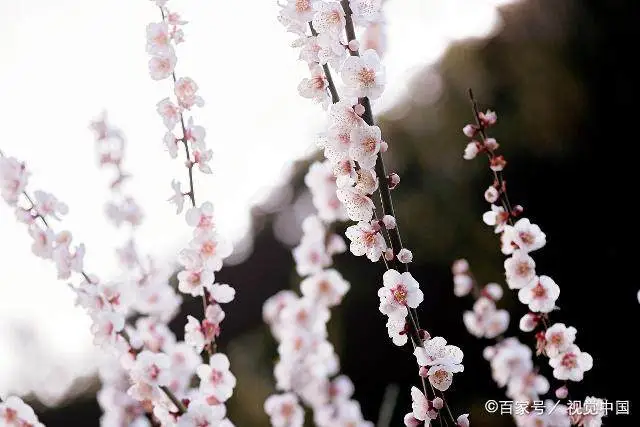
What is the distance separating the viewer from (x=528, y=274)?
5.67ft

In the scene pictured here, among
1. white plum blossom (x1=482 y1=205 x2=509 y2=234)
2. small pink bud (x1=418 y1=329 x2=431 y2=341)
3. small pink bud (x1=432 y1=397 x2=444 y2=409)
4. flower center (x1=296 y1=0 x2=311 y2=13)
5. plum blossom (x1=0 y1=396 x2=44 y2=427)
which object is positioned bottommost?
plum blossom (x1=0 y1=396 x2=44 y2=427)

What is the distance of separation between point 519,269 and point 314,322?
4.13 ft

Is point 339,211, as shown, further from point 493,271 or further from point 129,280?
point 493,271

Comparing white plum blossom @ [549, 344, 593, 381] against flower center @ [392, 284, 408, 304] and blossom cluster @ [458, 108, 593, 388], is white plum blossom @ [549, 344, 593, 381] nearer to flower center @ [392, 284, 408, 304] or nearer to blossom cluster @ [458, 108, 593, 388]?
blossom cluster @ [458, 108, 593, 388]

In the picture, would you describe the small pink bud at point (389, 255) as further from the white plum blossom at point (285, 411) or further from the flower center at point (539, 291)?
the white plum blossom at point (285, 411)

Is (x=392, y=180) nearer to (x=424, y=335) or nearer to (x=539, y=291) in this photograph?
(x=424, y=335)

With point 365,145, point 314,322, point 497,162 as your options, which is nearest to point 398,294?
point 365,145

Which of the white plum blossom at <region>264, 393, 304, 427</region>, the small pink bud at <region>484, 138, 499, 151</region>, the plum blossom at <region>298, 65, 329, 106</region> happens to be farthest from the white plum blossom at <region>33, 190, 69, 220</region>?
the white plum blossom at <region>264, 393, 304, 427</region>

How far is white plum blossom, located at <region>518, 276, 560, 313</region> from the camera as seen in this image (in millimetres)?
1733

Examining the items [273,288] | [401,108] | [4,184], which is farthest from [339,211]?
[273,288]

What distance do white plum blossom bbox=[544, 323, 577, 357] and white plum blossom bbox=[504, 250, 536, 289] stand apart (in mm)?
155

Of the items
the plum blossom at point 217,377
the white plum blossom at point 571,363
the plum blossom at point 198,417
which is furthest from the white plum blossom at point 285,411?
the white plum blossom at point 571,363

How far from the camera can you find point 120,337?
1.90 m

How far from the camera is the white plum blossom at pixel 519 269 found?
5.68 feet
